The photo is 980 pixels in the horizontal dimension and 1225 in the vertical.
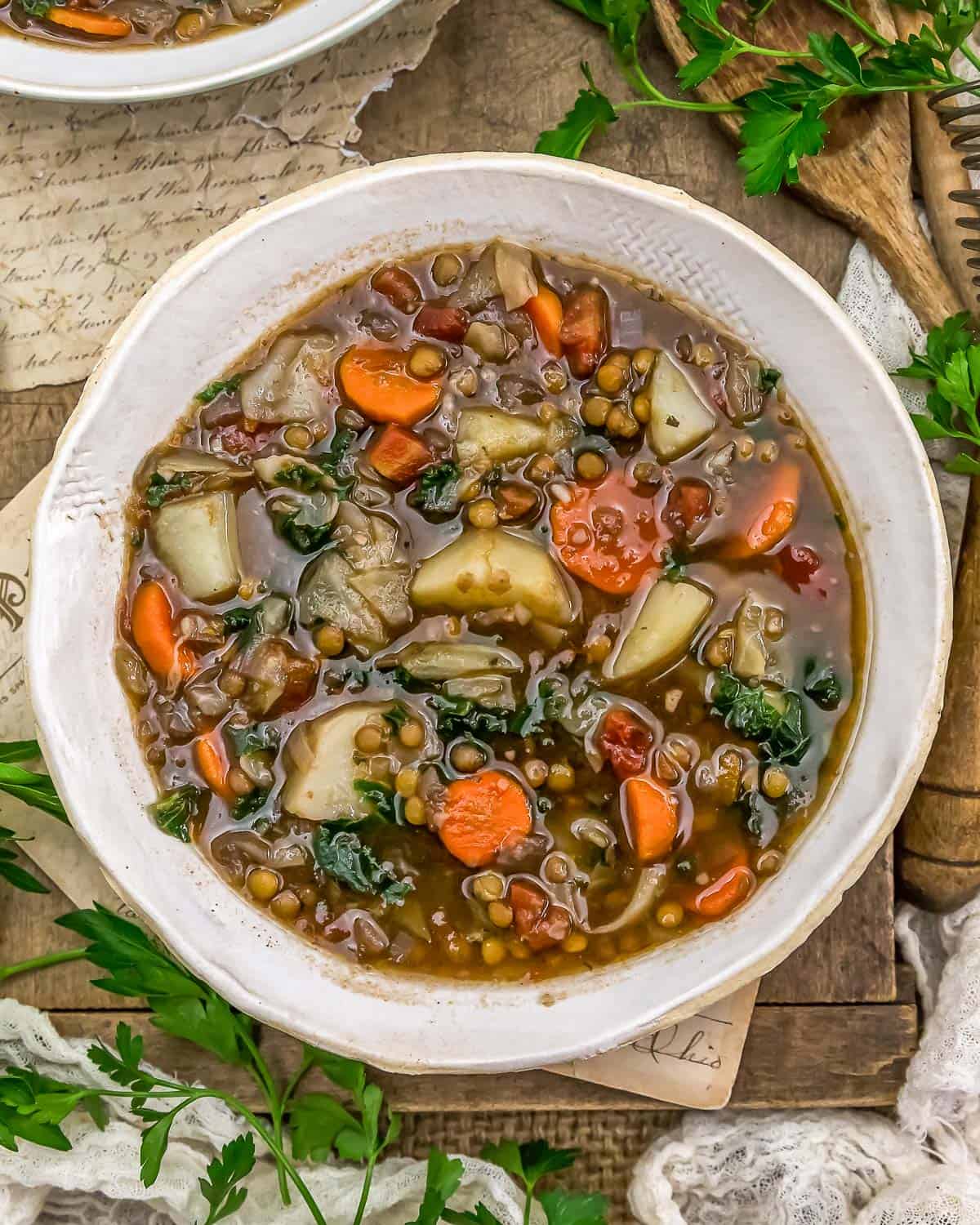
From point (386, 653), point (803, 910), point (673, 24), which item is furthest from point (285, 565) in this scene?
point (673, 24)

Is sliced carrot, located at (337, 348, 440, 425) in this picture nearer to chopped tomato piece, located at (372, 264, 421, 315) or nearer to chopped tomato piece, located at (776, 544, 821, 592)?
chopped tomato piece, located at (372, 264, 421, 315)

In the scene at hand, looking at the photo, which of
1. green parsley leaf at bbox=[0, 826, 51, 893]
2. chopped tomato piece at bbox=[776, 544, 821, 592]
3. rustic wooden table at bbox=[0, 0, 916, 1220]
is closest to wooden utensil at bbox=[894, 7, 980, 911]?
rustic wooden table at bbox=[0, 0, 916, 1220]

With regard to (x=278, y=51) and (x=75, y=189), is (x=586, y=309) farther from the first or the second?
(x=75, y=189)

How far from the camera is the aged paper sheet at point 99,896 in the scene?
3074mm

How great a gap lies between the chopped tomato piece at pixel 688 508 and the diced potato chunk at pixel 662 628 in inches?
5.2

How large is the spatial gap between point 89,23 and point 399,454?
59.9 inches

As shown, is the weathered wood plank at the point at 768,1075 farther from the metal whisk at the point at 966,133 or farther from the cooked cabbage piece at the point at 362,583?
the metal whisk at the point at 966,133

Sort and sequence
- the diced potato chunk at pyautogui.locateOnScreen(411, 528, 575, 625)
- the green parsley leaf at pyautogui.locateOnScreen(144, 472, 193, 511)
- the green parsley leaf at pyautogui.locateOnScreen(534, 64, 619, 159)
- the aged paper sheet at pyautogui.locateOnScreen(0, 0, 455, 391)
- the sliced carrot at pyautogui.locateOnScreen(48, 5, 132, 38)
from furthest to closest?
1. the aged paper sheet at pyautogui.locateOnScreen(0, 0, 455, 391)
2. the sliced carrot at pyautogui.locateOnScreen(48, 5, 132, 38)
3. the green parsley leaf at pyautogui.locateOnScreen(534, 64, 619, 159)
4. the green parsley leaf at pyautogui.locateOnScreen(144, 472, 193, 511)
5. the diced potato chunk at pyautogui.locateOnScreen(411, 528, 575, 625)

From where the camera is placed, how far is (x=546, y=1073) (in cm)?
312

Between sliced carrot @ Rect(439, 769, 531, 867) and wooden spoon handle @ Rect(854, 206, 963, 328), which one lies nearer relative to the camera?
sliced carrot @ Rect(439, 769, 531, 867)

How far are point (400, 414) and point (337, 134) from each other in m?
1.00

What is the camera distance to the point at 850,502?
9.31 feet

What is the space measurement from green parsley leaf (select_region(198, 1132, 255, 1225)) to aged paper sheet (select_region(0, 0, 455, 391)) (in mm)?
2143

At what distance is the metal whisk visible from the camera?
9.50ft
